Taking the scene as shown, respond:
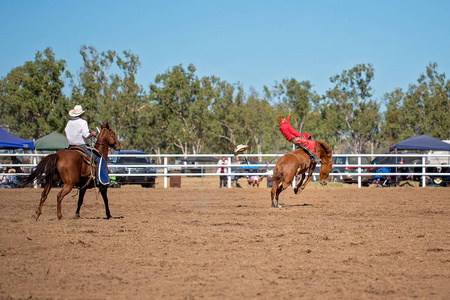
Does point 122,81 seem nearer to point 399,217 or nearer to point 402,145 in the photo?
point 402,145

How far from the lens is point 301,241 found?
287 inches

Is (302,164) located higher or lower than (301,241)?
higher

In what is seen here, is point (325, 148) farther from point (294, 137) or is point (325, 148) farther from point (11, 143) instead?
point (11, 143)

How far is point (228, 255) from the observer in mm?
6340

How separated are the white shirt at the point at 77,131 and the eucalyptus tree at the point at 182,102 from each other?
46.7 m

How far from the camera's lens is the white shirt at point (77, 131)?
10.1 meters

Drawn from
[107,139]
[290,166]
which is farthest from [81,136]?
[290,166]

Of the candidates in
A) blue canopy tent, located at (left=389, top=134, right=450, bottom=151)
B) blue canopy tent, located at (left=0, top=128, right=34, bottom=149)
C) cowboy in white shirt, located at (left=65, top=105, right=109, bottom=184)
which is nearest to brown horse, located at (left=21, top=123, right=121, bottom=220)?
cowboy in white shirt, located at (left=65, top=105, right=109, bottom=184)

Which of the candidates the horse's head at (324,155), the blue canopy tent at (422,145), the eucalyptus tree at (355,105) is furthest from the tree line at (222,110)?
the horse's head at (324,155)

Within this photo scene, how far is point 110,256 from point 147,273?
3.60 feet

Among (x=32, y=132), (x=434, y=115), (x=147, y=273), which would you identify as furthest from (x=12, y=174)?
(x=434, y=115)

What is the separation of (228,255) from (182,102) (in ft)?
172

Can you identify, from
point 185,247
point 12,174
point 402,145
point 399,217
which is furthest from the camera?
point 402,145

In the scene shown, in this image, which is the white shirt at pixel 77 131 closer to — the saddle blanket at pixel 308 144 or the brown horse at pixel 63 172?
the brown horse at pixel 63 172
